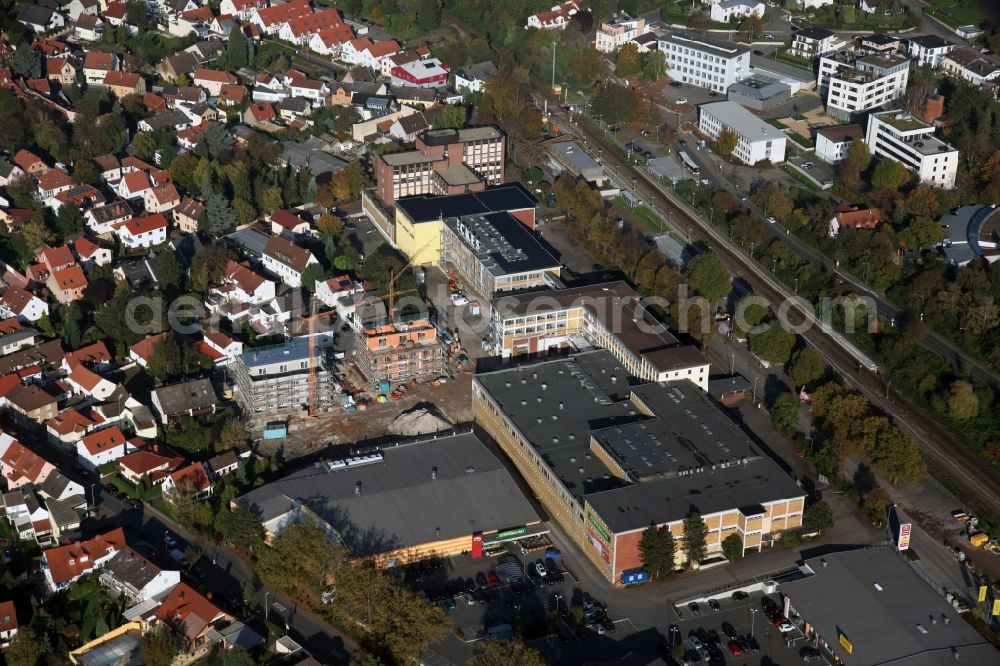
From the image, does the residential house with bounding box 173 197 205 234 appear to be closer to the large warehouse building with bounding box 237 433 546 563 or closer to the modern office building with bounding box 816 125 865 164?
the large warehouse building with bounding box 237 433 546 563

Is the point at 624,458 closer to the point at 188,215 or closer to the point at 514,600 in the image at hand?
the point at 514,600

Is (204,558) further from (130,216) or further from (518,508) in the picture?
(130,216)

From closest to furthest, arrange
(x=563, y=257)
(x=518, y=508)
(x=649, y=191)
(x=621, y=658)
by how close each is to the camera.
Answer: (x=621, y=658) → (x=518, y=508) → (x=563, y=257) → (x=649, y=191)

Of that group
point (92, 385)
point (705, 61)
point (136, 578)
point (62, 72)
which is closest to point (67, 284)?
point (92, 385)

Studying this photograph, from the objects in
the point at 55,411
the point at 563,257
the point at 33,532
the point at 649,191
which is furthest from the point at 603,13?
the point at 33,532

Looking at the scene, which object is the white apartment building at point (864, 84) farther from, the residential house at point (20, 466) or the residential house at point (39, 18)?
the residential house at point (39, 18)

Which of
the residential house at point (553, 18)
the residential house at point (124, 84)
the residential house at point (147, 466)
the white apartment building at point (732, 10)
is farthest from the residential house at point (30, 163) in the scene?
the white apartment building at point (732, 10)
